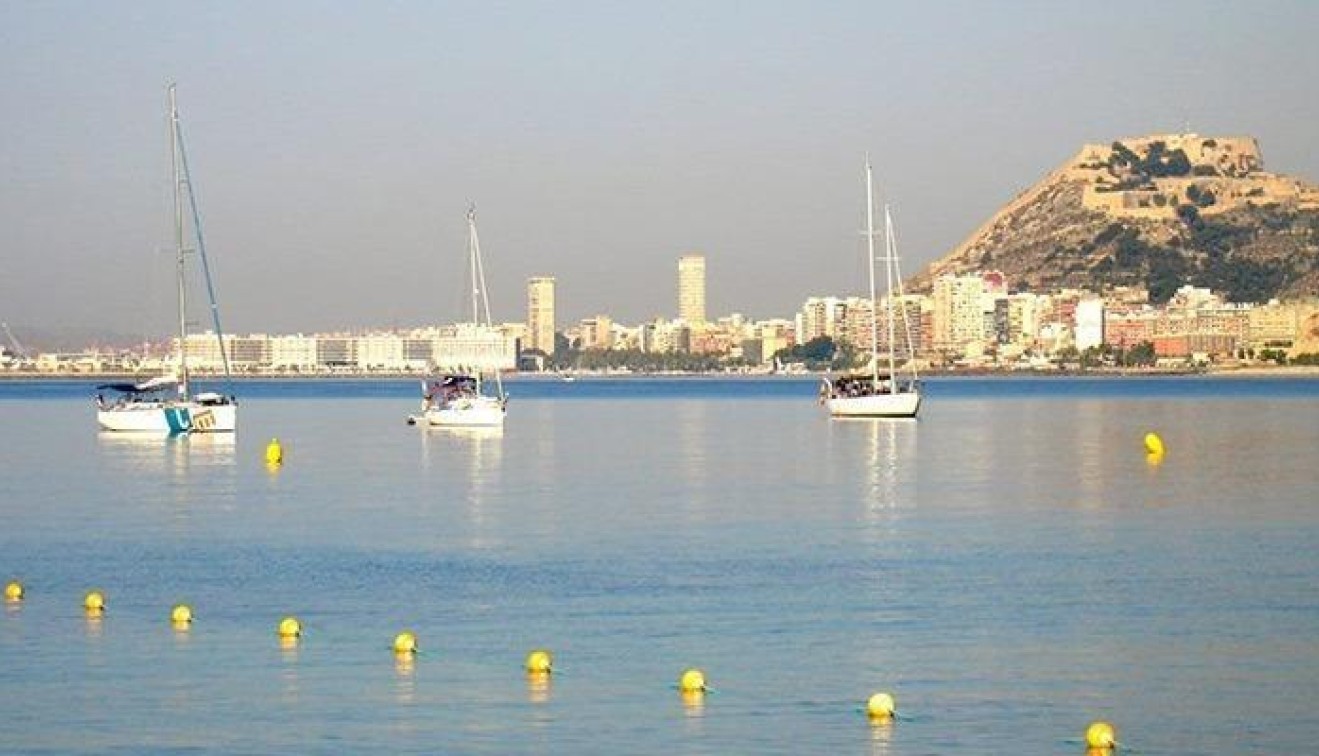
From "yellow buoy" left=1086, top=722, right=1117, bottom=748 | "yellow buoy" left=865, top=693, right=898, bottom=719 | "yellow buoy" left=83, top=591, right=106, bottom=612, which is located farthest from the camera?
"yellow buoy" left=83, top=591, right=106, bottom=612

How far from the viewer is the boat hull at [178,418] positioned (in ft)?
266

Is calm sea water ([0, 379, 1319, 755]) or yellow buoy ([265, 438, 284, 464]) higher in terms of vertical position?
yellow buoy ([265, 438, 284, 464])

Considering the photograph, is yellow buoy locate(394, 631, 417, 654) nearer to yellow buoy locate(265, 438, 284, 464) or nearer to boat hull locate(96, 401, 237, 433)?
yellow buoy locate(265, 438, 284, 464)

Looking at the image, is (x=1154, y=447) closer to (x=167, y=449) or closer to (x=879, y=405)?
(x=879, y=405)

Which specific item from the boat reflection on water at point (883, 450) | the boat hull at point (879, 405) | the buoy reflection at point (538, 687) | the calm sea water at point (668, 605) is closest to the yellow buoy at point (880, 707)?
the calm sea water at point (668, 605)

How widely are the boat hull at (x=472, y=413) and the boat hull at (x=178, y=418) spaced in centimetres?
918

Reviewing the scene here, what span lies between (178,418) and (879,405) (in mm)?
28090

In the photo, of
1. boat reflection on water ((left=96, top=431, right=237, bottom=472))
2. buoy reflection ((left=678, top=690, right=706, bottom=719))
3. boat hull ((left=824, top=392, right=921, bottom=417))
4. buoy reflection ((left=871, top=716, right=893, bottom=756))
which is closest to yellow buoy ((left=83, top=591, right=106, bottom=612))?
buoy reflection ((left=678, top=690, right=706, bottom=719))

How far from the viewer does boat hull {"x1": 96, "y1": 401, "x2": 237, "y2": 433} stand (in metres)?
81.0

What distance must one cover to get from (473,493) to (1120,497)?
13622 millimetres

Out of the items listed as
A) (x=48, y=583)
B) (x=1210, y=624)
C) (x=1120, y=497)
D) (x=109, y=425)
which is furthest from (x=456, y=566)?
(x=109, y=425)

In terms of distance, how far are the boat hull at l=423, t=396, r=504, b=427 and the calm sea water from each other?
78.1ft

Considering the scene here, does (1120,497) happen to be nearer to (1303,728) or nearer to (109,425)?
(1303,728)

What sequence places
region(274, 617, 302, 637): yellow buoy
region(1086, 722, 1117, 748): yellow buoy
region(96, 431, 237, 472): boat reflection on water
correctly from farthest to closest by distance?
region(96, 431, 237, 472): boat reflection on water
region(274, 617, 302, 637): yellow buoy
region(1086, 722, 1117, 748): yellow buoy
